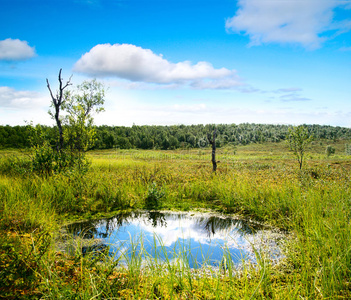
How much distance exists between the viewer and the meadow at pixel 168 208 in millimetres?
Answer: 2695

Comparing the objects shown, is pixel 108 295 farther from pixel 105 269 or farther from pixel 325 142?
pixel 325 142

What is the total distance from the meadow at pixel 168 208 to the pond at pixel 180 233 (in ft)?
1.63

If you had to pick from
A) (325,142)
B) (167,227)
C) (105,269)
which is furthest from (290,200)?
(325,142)

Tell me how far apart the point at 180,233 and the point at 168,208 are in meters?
2.23

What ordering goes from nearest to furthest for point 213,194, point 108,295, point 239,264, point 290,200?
point 108,295, point 239,264, point 290,200, point 213,194

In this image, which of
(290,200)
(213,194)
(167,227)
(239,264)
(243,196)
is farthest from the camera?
(213,194)

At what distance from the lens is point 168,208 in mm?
7758

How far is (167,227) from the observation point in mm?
6043

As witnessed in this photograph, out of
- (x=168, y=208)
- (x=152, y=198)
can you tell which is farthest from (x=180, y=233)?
(x=152, y=198)

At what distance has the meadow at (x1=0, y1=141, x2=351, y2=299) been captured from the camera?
8.84 feet

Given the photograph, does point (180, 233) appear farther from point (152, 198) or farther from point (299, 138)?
point (299, 138)

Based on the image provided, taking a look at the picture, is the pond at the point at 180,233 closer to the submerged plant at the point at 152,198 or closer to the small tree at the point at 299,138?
the submerged plant at the point at 152,198

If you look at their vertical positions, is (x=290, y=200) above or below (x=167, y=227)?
above

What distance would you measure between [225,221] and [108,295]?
4333mm
